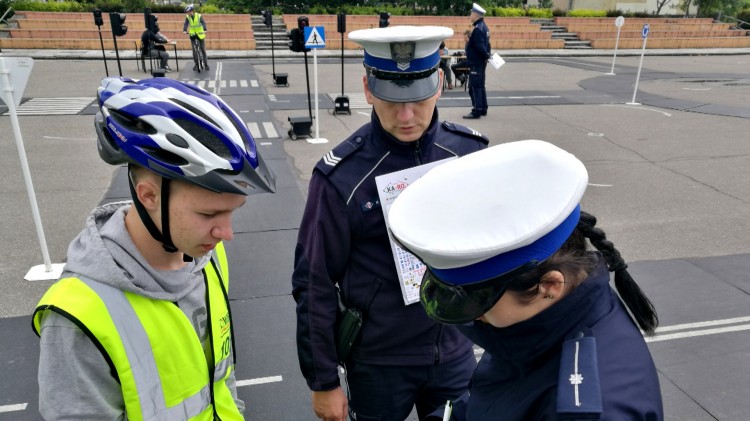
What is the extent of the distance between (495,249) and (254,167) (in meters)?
0.91

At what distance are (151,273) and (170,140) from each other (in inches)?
15.5

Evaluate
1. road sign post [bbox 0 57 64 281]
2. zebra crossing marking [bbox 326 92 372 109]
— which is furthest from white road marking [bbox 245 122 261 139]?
road sign post [bbox 0 57 64 281]

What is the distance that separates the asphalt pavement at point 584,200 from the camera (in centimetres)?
391

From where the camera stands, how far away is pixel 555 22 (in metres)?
31.8

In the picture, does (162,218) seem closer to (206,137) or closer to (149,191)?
(149,191)

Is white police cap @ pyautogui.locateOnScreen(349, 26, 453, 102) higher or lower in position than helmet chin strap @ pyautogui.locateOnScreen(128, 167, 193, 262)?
higher

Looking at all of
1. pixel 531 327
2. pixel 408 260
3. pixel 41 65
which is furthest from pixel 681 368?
pixel 41 65

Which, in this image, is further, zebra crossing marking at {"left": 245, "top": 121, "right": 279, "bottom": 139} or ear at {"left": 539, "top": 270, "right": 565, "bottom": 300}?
zebra crossing marking at {"left": 245, "top": 121, "right": 279, "bottom": 139}

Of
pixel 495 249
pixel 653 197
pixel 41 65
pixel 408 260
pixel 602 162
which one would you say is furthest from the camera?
pixel 41 65

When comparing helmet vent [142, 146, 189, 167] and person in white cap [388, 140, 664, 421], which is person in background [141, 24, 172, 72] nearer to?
helmet vent [142, 146, 189, 167]

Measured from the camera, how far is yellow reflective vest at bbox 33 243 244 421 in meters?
1.38

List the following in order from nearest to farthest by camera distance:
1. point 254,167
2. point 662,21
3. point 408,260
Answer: point 254,167, point 408,260, point 662,21

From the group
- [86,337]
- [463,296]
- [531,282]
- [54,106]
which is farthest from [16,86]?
[54,106]

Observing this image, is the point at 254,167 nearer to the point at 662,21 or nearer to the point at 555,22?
the point at 555,22
